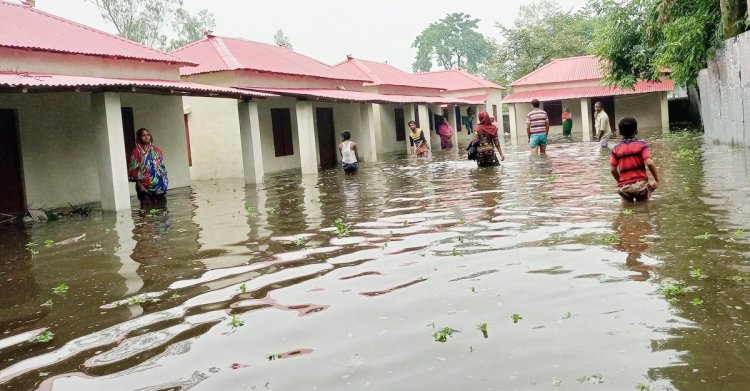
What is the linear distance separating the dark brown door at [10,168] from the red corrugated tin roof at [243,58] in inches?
289

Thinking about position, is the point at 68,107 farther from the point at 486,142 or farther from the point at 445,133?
the point at 445,133

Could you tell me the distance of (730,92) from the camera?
16203 millimetres

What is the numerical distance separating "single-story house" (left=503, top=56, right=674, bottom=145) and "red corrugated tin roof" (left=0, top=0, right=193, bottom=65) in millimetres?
25543

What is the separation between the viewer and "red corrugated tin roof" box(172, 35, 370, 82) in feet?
69.2

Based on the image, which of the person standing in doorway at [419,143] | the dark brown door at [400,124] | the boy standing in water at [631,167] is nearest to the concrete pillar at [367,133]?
the person standing in doorway at [419,143]

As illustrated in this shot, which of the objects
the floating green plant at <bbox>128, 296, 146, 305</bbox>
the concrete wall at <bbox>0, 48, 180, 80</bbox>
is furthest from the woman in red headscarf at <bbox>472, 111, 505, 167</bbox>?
the floating green plant at <bbox>128, 296, 146, 305</bbox>

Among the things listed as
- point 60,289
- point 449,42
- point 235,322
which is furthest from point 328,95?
point 449,42

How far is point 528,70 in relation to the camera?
52.9 metres

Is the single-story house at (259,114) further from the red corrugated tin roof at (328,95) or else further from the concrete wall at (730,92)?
the concrete wall at (730,92)

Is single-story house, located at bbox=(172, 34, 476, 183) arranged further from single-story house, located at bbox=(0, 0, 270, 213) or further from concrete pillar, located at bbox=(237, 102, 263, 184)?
single-story house, located at bbox=(0, 0, 270, 213)

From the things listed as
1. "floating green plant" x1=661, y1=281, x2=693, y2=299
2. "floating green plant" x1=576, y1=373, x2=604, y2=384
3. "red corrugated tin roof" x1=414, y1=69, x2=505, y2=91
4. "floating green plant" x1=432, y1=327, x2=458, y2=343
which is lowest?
"floating green plant" x1=576, y1=373, x2=604, y2=384

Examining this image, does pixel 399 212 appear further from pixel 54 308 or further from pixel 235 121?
pixel 235 121

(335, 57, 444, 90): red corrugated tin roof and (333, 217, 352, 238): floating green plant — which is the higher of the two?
(335, 57, 444, 90): red corrugated tin roof

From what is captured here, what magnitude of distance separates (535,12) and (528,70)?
26.9 meters
